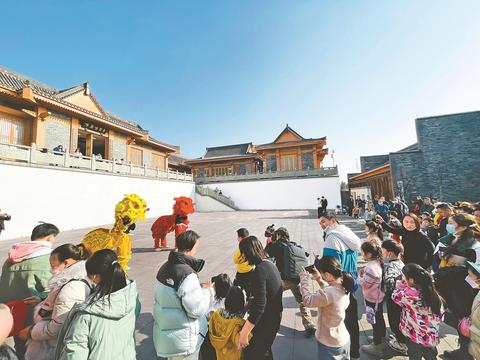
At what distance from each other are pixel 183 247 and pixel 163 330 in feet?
2.17

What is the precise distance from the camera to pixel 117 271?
1.46 metres

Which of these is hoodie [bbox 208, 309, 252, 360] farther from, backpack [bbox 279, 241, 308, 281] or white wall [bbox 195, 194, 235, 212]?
white wall [bbox 195, 194, 235, 212]

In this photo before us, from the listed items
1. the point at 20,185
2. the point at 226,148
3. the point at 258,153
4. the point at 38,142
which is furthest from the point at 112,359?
the point at 226,148

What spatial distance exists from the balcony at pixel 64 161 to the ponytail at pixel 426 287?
1360cm

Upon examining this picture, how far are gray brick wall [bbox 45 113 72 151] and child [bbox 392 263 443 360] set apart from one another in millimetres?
15166

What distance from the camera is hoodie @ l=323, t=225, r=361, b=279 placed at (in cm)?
277

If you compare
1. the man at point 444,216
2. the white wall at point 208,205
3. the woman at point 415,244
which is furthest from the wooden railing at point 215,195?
the woman at point 415,244

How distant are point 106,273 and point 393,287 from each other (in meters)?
2.67

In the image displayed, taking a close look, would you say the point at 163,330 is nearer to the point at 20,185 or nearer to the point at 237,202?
the point at 20,185

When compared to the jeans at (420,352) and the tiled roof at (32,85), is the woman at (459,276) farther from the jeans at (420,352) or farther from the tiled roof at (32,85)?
the tiled roof at (32,85)

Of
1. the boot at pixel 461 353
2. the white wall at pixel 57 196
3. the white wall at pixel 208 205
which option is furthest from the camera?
the white wall at pixel 208 205


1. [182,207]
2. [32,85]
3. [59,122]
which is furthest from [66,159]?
[182,207]

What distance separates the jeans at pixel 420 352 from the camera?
1.91 meters

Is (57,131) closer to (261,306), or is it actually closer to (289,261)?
(289,261)
